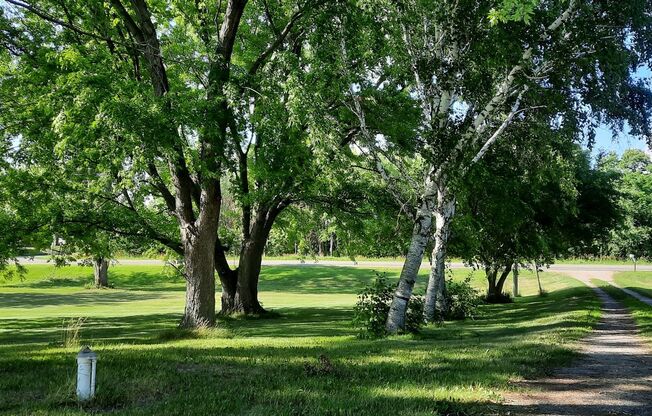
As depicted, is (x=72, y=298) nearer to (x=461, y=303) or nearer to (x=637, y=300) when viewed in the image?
(x=461, y=303)

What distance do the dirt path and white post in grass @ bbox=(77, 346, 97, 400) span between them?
4.28 meters

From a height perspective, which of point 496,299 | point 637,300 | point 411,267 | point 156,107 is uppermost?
point 156,107

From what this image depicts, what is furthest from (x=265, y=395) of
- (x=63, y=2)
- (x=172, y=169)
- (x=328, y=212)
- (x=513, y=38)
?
(x=328, y=212)

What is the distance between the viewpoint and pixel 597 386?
7355 millimetres

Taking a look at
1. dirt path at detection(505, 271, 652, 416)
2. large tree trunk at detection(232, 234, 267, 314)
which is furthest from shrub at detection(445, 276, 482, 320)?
dirt path at detection(505, 271, 652, 416)

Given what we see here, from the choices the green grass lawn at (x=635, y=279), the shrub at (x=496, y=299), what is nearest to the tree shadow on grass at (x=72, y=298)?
the shrub at (x=496, y=299)

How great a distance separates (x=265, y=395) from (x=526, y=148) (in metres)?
14.0

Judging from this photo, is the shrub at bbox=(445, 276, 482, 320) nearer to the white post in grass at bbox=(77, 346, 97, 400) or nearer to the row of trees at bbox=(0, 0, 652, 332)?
the row of trees at bbox=(0, 0, 652, 332)

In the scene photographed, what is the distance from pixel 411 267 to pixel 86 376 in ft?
28.7

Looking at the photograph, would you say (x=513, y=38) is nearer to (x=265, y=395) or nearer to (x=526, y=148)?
(x=526, y=148)

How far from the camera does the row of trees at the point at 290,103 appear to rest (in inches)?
492

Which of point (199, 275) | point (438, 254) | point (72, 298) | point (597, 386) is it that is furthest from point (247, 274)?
point (72, 298)

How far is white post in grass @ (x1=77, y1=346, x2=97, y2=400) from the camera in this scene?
5578 mm

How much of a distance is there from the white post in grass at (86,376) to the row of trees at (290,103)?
6575 millimetres
